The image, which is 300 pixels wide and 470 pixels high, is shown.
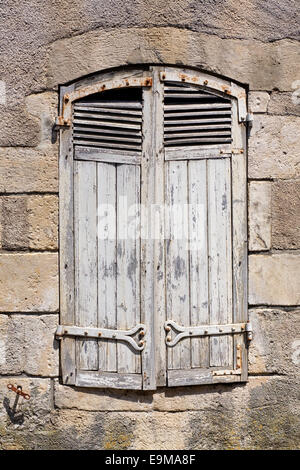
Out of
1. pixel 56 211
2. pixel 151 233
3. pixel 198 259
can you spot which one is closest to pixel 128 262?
pixel 151 233

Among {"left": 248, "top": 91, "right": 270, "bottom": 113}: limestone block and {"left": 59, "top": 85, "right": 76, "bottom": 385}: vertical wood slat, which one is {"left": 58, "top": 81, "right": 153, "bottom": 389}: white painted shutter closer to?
{"left": 59, "top": 85, "right": 76, "bottom": 385}: vertical wood slat

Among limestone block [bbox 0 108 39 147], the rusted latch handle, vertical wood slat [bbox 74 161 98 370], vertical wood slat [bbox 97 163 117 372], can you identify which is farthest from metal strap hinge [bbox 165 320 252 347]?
limestone block [bbox 0 108 39 147]

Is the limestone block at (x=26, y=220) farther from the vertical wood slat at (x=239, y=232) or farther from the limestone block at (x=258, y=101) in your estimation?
the limestone block at (x=258, y=101)

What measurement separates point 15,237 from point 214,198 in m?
1.41

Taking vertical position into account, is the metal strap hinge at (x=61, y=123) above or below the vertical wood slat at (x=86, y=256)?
above

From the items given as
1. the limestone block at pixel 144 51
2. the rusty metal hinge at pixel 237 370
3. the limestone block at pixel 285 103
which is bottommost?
the rusty metal hinge at pixel 237 370

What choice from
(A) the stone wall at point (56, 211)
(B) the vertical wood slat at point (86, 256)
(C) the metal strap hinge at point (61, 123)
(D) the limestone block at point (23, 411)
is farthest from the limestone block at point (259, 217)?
(D) the limestone block at point (23, 411)

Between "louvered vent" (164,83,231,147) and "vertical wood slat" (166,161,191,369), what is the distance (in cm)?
19

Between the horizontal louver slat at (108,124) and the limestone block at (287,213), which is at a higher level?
the horizontal louver slat at (108,124)

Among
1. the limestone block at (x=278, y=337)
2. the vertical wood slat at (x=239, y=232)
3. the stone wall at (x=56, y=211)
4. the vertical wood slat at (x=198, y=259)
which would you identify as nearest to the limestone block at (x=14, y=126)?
the stone wall at (x=56, y=211)

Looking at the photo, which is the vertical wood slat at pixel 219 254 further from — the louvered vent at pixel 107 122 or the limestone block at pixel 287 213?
the louvered vent at pixel 107 122

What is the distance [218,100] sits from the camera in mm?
3393

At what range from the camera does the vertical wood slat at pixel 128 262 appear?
332cm

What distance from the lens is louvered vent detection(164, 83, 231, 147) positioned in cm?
335
